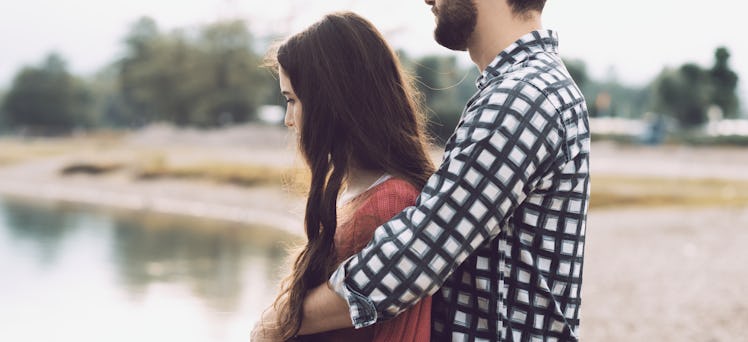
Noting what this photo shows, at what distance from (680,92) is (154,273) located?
33.0 m

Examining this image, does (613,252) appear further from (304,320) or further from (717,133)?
(717,133)

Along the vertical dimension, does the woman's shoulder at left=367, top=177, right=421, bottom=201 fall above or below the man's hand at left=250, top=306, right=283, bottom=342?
above

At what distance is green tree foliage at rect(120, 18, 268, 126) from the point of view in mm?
53156

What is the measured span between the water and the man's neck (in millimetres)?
8519

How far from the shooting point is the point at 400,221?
1.66 m

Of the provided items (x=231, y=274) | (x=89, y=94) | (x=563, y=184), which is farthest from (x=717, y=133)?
(x=89, y=94)

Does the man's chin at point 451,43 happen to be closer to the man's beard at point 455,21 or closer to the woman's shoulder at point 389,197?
the man's beard at point 455,21

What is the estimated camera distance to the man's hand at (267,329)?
75.0 inches

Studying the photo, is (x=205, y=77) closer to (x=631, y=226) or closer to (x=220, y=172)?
(x=220, y=172)

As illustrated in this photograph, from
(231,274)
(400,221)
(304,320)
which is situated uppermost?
(400,221)

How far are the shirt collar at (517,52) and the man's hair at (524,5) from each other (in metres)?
0.05

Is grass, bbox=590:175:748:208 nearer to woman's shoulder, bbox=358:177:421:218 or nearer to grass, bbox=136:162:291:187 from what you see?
grass, bbox=136:162:291:187

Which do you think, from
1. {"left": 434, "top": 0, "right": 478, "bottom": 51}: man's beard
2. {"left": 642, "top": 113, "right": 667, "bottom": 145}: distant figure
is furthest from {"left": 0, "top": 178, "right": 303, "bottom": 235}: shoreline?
{"left": 642, "top": 113, "right": 667, "bottom": 145}: distant figure

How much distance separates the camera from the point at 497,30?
1855 mm
